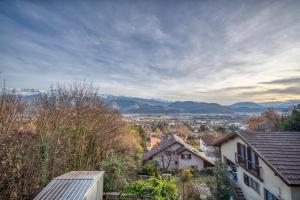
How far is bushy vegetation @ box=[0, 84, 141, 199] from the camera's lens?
828 cm

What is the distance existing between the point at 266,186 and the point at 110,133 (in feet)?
41.4

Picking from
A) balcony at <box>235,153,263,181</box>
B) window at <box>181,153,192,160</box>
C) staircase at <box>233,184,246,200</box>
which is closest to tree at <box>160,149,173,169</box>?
window at <box>181,153,192,160</box>

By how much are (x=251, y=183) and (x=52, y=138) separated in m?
16.1

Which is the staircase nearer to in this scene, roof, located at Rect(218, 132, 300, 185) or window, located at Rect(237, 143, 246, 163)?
window, located at Rect(237, 143, 246, 163)

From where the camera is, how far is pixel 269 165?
12.5 metres

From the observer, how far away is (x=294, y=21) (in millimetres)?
9164

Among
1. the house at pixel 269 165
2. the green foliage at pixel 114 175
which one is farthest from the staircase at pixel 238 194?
the green foliage at pixel 114 175

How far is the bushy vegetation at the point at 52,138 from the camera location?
8.28 m

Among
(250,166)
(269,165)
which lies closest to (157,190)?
(269,165)

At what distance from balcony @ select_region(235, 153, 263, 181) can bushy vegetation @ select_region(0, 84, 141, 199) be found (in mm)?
10076

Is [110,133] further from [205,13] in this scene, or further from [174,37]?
[205,13]

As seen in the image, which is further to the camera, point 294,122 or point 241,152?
point 294,122

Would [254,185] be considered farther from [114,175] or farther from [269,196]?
[114,175]

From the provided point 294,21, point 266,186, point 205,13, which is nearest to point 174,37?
point 205,13
